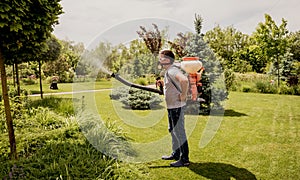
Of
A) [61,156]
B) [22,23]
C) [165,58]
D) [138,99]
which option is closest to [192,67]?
[165,58]

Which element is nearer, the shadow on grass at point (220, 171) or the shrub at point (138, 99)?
the shadow on grass at point (220, 171)

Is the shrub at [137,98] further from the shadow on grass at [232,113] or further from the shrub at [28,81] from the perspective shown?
the shrub at [28,81]

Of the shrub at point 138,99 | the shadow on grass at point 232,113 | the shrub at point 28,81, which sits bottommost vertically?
the shadow on grass at point 232,113

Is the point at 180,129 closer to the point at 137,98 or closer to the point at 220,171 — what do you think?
the point at 220,171

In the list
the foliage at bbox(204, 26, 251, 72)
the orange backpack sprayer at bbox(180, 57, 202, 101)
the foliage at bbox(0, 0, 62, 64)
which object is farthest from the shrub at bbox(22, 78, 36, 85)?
the orange backpack sprayer at bbox(180, 57, 202, 101)

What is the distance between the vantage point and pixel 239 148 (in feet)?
16.4

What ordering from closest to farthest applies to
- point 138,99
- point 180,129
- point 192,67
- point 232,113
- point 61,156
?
point 61,156 → point 180,129 → point 192,67 → point 232,113 → point 138,99

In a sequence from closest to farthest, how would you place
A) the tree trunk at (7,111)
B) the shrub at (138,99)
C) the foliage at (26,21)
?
the foliage at (26,21)
the tree trunk at (7,111)
the shrub at (138,99)

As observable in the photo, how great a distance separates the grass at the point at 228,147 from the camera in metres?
3.84

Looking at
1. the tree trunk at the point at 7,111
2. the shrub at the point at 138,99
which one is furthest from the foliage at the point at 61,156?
the shrub at the point at 138,99

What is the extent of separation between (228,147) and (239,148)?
212mm

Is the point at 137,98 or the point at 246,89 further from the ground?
the point at 137,98

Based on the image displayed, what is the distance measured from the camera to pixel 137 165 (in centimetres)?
405

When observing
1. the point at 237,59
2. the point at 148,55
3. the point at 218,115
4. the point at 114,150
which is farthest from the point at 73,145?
the point at 237,59
